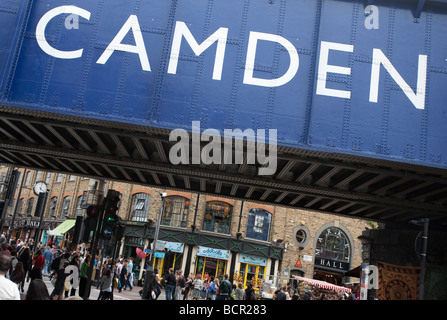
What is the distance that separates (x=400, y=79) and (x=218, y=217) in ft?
80.9

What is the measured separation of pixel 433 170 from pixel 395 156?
1.08m

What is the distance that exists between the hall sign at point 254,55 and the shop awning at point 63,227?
2898 centimetres

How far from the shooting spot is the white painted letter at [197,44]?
37.0 ft

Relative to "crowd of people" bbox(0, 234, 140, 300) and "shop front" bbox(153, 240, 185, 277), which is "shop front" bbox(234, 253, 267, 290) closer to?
"shop front" bbox(153, 240, 185, 277)

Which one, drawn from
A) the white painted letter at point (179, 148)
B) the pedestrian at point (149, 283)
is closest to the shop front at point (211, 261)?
the pedestrian at point (149, 283)

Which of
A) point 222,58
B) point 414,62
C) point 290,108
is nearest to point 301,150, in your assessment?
point 290,108

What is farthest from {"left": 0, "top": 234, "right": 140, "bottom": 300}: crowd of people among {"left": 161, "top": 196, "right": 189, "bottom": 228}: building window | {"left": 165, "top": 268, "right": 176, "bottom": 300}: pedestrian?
{"left": 161, "top": 196, "right": 189, "bottom": 228}: building window

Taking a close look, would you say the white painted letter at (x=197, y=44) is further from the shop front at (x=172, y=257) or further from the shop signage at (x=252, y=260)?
the shop signage at (x=252, y=260)

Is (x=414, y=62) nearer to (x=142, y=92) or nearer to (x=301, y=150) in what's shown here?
(x=301, y=150)

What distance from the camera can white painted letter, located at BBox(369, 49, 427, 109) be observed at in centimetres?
1111

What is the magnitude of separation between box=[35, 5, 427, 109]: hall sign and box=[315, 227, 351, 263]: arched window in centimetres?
2442

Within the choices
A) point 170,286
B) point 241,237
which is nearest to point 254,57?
point 170,286
